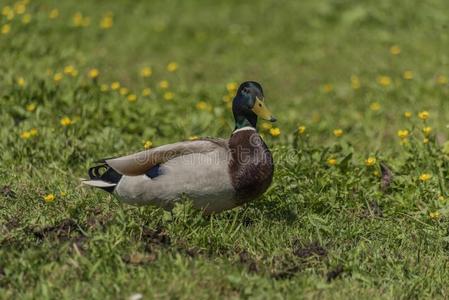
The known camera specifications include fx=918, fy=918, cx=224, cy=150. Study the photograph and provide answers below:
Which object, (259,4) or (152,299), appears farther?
(259,4)

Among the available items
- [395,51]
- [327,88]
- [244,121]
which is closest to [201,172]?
[244,121]

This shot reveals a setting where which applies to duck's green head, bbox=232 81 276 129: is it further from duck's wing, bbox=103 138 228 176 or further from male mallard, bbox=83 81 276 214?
duck's wing, bbox=103 138 228 176

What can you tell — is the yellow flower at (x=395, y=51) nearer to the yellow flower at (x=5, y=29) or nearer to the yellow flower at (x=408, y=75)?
the yellow flower at (x=408, y=75)

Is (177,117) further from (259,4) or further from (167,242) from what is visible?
(259,4)

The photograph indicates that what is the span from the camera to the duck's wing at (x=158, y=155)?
5.35 meters

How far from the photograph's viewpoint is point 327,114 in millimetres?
8727

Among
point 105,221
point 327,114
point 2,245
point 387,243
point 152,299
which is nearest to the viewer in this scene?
point 152,299

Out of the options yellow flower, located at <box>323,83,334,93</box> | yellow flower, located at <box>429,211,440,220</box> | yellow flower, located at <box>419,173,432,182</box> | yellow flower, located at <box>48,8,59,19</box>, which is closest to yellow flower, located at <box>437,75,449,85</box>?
yellow flower, located at <box>323,83,334,93</box>

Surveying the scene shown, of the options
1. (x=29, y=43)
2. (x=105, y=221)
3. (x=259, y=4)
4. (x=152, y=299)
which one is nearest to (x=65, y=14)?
(x=29, y=43)

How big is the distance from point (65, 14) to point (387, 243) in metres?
6.62

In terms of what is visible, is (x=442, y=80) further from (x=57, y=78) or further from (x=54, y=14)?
(x=54, y=14)

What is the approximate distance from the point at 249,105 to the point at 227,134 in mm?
2114

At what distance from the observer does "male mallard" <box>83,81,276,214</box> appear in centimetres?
520

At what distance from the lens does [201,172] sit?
5180 mm
